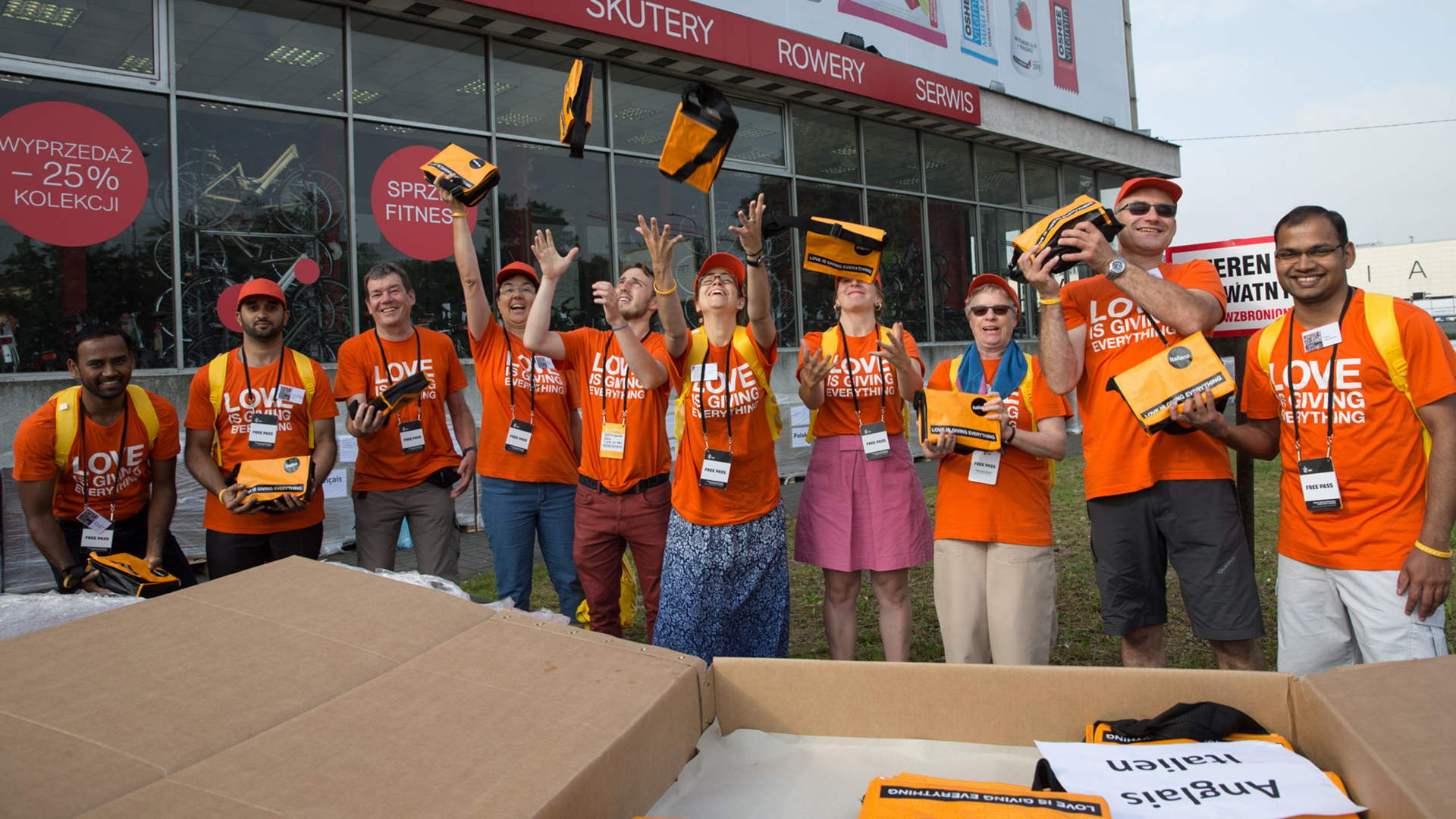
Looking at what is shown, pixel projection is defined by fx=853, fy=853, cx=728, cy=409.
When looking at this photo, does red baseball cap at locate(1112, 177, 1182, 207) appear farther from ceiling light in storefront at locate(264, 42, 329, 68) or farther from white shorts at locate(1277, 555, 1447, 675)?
ceiling light in storefront at locate(264, 42, 329, 68)

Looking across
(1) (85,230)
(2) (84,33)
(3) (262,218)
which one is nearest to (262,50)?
(2) (84,33)

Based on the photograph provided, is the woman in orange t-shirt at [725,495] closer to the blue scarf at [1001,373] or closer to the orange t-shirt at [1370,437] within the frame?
the blue scarf at [1001,373]

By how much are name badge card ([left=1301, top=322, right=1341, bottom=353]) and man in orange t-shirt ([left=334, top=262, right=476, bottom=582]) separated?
368cm

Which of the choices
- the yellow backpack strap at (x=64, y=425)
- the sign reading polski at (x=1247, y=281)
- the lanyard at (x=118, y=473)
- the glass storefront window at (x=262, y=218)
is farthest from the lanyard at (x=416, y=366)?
the glass storefront window at (x=262, y=218)

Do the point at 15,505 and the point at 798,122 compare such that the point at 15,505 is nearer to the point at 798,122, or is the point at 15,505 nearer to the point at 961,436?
the point at 961,436

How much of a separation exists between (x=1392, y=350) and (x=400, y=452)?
415 cm

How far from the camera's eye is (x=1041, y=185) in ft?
55.8

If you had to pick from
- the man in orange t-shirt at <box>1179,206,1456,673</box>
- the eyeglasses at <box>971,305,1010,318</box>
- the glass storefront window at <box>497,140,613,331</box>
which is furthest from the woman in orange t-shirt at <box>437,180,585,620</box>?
the glass storefront window at <box>497,140,613,331</box>

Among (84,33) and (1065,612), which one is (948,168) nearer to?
(1065,612)

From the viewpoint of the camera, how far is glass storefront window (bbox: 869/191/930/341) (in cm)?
1392

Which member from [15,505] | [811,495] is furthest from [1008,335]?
[15,505]

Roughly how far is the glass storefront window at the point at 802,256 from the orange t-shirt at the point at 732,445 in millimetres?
8737

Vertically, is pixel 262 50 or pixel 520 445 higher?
pixel 262 50

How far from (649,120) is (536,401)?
7.85 meters
